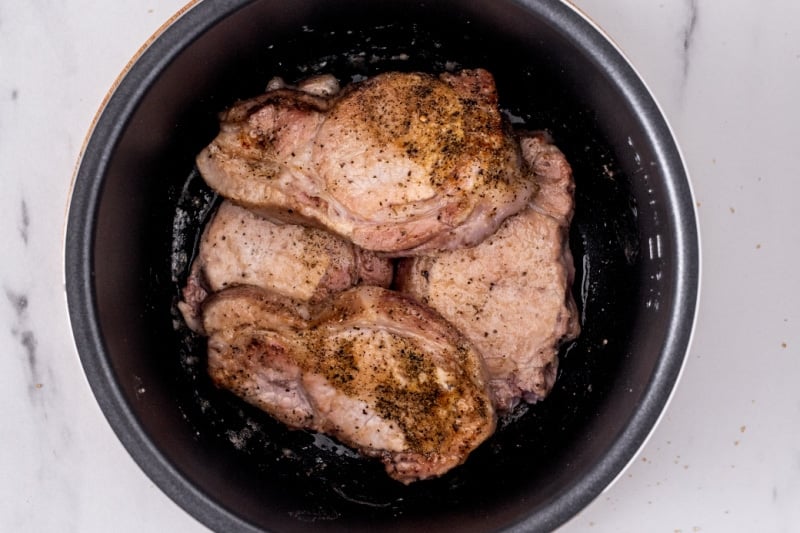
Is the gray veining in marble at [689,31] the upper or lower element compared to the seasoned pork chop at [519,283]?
upper

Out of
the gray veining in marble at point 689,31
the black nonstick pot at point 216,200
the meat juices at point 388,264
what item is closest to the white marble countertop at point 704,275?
the gray veining in marble at point 689,31

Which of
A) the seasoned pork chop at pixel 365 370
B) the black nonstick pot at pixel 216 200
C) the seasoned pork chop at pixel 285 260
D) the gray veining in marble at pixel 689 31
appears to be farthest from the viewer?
the gray veining in marble at pixel 689 31

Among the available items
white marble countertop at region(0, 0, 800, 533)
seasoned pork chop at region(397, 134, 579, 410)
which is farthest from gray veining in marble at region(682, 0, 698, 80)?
seasoned pork chop at region(397, 134, 579, 410)

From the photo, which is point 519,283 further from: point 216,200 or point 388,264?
point 216,200

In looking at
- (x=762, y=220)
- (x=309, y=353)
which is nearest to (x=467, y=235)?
(x=309, y=353)

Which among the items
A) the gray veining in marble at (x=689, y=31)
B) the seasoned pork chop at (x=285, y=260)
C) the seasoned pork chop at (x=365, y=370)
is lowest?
the seasoned pork chop at (x=365, y=370)

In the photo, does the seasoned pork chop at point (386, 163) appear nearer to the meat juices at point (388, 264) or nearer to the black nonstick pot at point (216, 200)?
the meat juices at point (388, 264)

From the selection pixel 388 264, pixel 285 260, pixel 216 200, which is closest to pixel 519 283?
pixel 388 264
